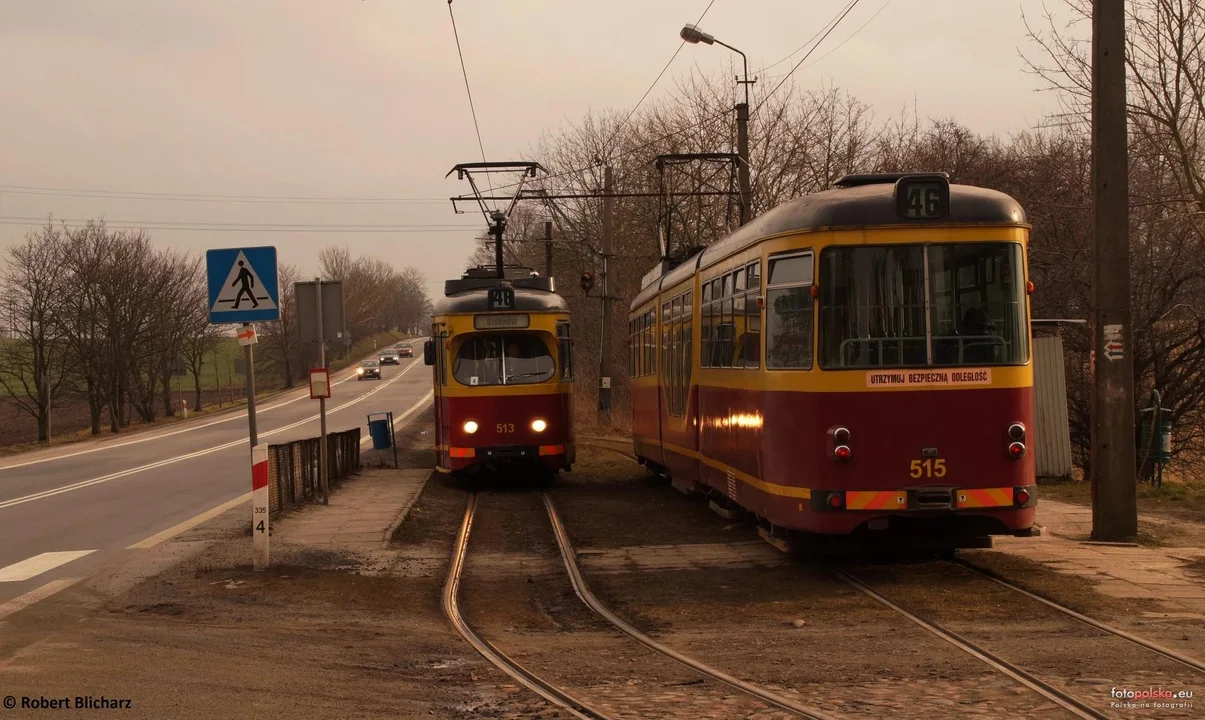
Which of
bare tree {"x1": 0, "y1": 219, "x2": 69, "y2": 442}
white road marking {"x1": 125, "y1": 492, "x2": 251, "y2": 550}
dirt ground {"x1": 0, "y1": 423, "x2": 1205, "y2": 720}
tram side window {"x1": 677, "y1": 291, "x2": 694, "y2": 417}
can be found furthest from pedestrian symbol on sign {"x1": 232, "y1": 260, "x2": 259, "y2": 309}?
bare tree {"x1": 0, "y1": 219, "x2": 69, "y2": 442}

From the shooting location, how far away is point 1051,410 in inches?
697

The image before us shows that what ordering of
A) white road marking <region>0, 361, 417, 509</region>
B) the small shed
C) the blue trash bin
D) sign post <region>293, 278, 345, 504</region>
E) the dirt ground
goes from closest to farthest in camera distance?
the dirt ground
sign post <region>293, 278, 345, 504</region>
the small shed
white road marking <region>0, 361, 417, 509</region>
the blue trash bin

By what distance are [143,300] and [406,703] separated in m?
56.3

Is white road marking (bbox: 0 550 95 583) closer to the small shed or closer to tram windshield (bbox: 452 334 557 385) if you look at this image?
tram windshield (bbox: 452 334 557 385)

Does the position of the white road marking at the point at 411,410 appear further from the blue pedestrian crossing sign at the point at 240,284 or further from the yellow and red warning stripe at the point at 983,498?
the yellow and red warning stripe at the point at 983,498

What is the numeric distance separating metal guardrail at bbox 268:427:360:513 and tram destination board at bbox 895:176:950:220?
761cm

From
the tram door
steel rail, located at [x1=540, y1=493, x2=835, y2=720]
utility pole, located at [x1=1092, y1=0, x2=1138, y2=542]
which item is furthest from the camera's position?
the tram door

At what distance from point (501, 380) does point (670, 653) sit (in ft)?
39.4

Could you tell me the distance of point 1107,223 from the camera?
11656mm

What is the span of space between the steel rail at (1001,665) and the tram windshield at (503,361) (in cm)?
1043

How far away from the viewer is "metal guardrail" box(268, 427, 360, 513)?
14.7m

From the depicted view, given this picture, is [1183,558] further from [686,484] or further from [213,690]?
[213,690]

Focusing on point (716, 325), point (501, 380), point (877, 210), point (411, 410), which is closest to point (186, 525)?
point (501, 380)

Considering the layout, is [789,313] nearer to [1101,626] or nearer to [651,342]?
[1101,626]
